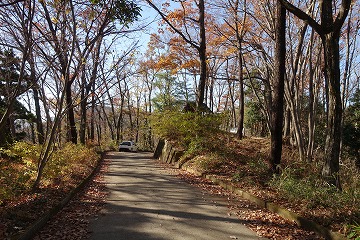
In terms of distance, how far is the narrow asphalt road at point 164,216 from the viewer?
521 centimetres

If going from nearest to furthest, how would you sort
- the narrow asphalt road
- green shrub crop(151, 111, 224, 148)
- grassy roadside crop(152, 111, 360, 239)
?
the narrow asphalt road → grassy roadside crop(152, 111, 360, 239) → green shrub crop(151, 111, 224, 148)

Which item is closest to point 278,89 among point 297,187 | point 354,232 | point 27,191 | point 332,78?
point 332,78

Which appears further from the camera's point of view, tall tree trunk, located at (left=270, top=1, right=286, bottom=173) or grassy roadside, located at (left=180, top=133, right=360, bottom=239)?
tall tree trunk, located at (left=270, top=1, right=286, bottom=173)

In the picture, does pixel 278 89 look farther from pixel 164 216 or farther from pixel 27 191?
pixel 27 191

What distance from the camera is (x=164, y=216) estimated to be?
20.7ft

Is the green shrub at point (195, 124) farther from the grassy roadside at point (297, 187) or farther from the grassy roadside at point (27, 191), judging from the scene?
the grassy roadside at point (27, 191)

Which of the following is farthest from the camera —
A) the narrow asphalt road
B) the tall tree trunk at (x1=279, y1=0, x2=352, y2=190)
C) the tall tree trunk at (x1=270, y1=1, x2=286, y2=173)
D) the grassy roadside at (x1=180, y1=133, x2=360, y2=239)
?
the tall tree trunk at (x1=270, y1=1, x2=286, y2=173)

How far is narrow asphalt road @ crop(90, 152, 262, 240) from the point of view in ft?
17.1

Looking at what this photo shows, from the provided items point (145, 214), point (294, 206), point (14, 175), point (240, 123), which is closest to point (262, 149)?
point (240, 123)

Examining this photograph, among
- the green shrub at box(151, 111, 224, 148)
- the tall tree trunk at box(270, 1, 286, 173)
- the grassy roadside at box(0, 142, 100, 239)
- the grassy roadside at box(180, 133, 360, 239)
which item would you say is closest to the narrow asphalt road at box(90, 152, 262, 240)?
the grassy roadside at box(0, 142, 100, 239)

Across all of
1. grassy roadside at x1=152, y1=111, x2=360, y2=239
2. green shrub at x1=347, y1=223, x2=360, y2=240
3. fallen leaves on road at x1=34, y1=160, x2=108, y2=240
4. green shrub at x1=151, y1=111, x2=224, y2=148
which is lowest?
fallen leaves on road at x1=34, y1=160, x2=108, y2=240

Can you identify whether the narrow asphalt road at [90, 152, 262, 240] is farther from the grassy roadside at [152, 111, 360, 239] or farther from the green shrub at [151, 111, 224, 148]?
the green shrub at [151, 111, 224, 148]

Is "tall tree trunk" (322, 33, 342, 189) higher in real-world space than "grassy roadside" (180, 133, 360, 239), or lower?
higher

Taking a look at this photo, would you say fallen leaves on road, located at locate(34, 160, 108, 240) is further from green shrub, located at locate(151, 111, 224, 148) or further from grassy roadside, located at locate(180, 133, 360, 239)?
green shrub, located at locate(151, 111, 224, 148)
